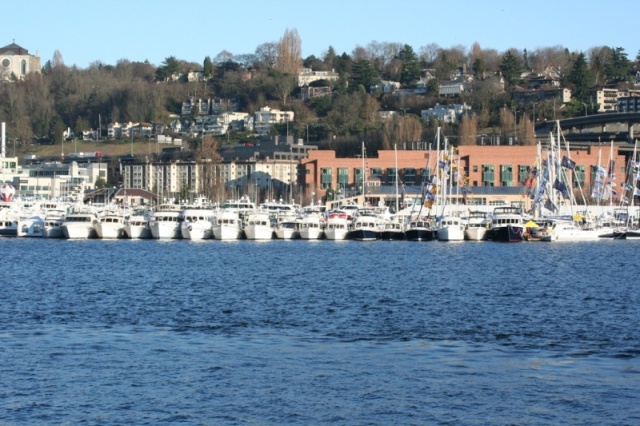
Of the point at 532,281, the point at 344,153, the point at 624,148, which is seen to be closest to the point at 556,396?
the point at 532,281

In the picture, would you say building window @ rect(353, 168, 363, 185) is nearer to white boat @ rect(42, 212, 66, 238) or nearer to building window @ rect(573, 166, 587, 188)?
building window @ rect(573, 166, 587, 188)

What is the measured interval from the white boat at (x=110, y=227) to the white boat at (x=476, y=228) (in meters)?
22.5

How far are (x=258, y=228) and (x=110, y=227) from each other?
961 cm

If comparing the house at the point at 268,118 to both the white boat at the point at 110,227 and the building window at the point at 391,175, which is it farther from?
the white boat at the point at 110,227

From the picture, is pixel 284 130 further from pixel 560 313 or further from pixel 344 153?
pixel 560 313

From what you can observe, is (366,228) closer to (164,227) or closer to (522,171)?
(164,227)

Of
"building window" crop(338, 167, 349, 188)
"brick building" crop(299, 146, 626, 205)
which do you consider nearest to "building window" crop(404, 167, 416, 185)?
"brick building" crop(299, 146, 626, 205)

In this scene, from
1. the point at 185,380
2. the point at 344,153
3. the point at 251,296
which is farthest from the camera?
the point at 344,153

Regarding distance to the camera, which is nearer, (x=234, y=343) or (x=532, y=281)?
(x=234, y=343)

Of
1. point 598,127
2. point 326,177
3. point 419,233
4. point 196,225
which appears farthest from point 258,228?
point 598,127

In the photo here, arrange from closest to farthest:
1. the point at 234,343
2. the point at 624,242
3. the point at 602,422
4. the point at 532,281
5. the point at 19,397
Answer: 1. the point at 602,422
2. the point at 19,397
3. the point at 234,343
4. the point at 532,281
5. the point at 624,242

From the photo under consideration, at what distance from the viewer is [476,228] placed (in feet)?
253

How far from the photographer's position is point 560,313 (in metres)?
34.6

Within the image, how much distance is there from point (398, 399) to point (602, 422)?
3.79 meters
